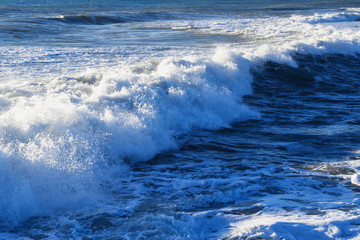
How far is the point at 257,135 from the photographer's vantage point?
758cm

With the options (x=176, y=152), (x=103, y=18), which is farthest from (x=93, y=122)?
(x=103, y=18)

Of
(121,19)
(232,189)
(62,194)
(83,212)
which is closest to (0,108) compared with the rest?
(62,194)

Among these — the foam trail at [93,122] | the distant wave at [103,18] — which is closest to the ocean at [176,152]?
the foam trail at [93,122]

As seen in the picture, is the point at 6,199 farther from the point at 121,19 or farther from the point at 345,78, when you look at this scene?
the point at 121,19

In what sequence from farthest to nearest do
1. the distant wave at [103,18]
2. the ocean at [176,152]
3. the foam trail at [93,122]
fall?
the distant wave at [103,18]
the foam trail at [93,122]
the ocean at [176,152]

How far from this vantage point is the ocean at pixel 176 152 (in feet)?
14.3

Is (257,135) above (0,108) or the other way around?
the other way around

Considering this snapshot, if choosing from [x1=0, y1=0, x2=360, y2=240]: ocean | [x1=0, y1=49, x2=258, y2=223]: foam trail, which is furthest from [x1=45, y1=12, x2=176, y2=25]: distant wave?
[x1=0, y1=49, x2=258, y2=223]: foam trail

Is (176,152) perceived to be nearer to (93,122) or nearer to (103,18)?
(93,122)

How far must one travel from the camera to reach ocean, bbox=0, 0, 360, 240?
4.37m

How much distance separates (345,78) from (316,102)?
340 cm

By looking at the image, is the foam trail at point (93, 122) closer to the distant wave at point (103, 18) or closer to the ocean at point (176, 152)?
the ocean at point (176, 152)

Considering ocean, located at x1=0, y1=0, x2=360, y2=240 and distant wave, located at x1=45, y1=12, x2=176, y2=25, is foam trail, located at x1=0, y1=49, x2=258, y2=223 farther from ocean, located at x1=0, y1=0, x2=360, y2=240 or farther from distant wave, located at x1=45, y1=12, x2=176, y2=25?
distant wave, located at x1=45, y1=12, x2=176, y2=25

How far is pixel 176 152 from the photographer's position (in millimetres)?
6672
